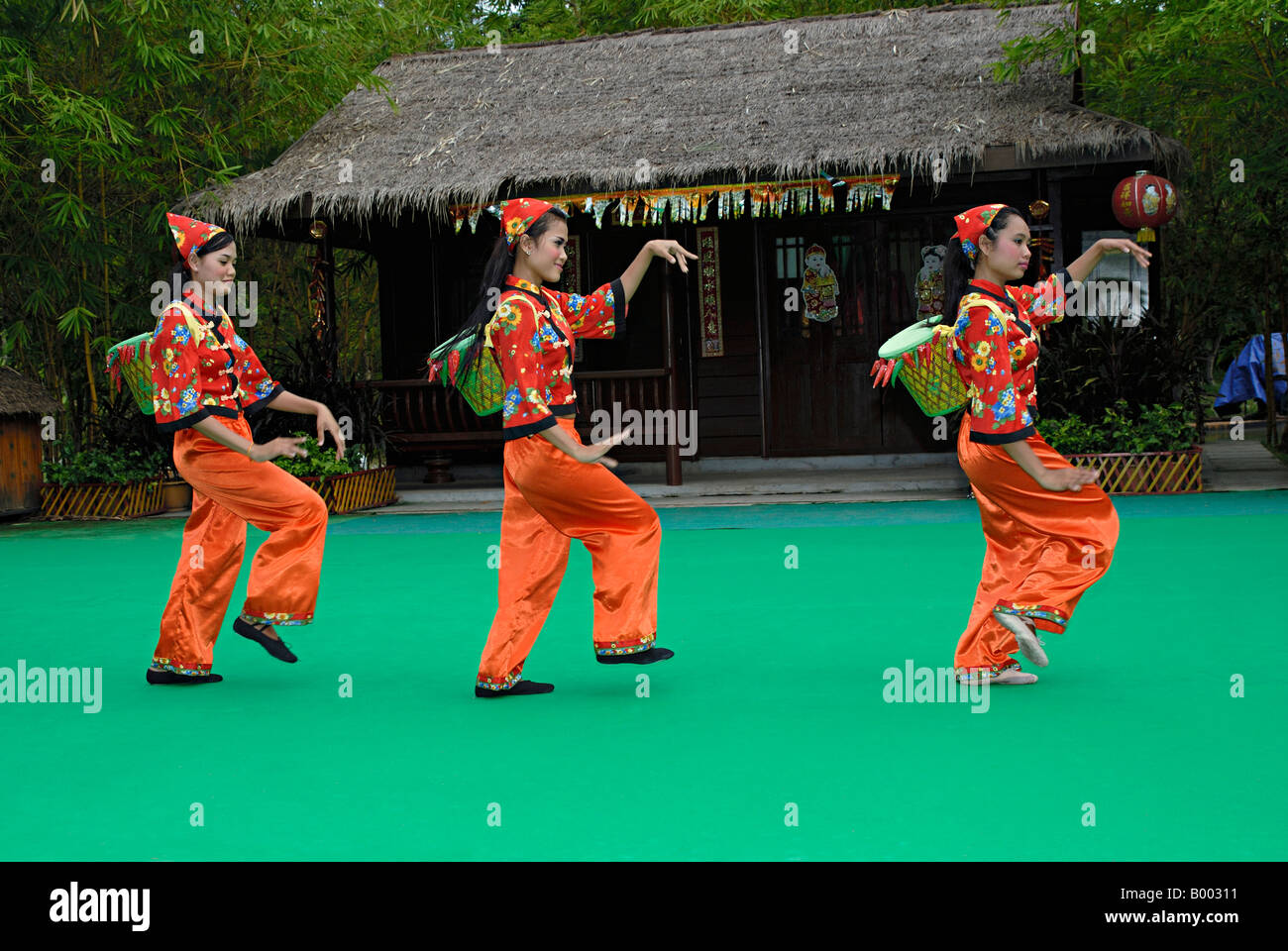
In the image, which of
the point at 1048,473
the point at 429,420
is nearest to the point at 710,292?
the point at 429,420

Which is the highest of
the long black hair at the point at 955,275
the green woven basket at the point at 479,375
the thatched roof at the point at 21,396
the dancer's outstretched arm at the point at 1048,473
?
the long black hair at the point at 955,275

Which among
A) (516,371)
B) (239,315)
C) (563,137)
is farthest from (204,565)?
(239,315)

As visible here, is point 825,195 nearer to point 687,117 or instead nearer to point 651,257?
Result: point 687,117

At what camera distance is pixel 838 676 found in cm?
521

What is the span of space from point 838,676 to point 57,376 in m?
10.3

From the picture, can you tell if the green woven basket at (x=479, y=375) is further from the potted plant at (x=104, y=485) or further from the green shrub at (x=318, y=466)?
the potted plant at (x=104, y=485)

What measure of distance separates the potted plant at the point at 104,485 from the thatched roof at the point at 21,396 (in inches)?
20.4

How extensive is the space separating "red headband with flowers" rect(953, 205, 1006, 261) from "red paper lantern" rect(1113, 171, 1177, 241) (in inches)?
274

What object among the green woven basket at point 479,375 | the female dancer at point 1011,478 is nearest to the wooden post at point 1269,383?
the female dancer at point 1011,478

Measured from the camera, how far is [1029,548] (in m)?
4.90

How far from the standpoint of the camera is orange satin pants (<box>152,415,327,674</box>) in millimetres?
5332

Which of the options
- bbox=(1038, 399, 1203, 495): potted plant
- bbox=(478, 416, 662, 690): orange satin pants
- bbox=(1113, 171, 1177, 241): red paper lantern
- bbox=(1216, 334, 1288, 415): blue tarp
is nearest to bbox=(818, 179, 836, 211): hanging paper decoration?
bbox=(1113, 171, 1177, 241): red paper lantern

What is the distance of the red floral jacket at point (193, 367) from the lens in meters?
5.29

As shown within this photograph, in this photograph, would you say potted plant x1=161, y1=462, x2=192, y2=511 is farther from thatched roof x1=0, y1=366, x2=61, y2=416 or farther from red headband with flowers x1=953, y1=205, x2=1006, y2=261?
red headband with flowers x1=953, y1=205, x2=1006, y2=261
